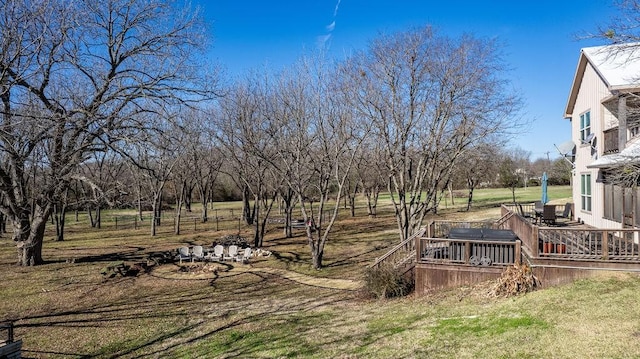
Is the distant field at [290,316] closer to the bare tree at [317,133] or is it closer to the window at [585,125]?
the bare tree at [317,133]

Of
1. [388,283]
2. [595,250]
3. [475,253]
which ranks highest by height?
[595,250]

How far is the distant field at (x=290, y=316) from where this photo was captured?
735 cm

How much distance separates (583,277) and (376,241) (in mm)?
14918

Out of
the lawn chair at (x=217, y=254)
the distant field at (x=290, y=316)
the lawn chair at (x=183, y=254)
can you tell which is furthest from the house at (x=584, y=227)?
the lawn chair at (x=183, y=254)

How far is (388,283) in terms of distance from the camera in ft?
38.5

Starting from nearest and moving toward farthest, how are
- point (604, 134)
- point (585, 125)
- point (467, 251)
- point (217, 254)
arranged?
point (467, 251) < point (604, 134) < point (585, 125) < point (217, 254)

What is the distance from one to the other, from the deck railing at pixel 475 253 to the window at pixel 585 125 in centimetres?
950

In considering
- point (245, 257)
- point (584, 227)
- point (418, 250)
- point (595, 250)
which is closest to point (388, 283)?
point (418, 250)

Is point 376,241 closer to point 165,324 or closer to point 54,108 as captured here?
point 165,324

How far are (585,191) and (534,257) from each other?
9355 millimetres

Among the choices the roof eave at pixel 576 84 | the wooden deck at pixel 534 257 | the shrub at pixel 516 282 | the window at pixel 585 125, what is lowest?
the shrub at pixel 516 282

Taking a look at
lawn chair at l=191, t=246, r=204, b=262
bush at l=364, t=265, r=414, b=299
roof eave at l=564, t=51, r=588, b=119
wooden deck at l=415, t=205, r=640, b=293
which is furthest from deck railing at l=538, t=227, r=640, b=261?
lawn chair at l=191, t=246, r=204, b=262

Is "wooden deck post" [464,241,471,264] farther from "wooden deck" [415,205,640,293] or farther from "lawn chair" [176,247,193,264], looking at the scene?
A: "lawn chair" [176,247,193,264]

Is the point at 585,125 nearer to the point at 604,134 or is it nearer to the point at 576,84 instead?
the point at 576,84
